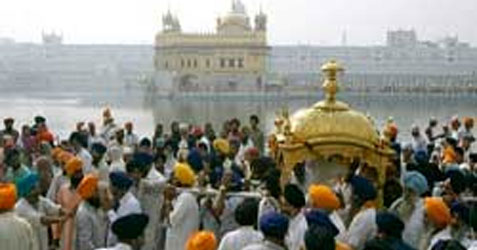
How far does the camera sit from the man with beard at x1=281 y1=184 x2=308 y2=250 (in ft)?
15.9

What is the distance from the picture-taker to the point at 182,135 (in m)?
9.47

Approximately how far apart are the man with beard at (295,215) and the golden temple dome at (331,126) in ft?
3.38

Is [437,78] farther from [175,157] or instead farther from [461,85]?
[175,157]

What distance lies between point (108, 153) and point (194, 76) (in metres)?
59.3

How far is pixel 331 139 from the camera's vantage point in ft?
19.2

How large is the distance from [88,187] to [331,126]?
153 cm

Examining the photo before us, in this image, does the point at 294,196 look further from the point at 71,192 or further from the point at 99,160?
the point at 99,160

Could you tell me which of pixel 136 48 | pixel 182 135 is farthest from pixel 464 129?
pixel 136 48

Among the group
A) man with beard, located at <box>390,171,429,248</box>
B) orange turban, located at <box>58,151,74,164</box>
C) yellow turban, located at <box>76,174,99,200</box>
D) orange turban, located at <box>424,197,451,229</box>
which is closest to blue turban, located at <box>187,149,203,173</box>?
orange turban, located at <box>58,151,74,164</box>

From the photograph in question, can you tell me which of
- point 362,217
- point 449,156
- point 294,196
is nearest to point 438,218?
point 362,217

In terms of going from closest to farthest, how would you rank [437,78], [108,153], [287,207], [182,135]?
[287,207]
[108,153]
[182,135]
[437,78]

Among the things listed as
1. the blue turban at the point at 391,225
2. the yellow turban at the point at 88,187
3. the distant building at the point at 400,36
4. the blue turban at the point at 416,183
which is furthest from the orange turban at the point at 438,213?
the distant building at the point at 400,36

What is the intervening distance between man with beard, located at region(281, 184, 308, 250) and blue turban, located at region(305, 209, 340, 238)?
12 centimetres

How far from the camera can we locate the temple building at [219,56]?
66.2 metres
